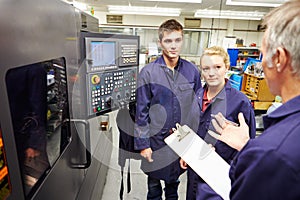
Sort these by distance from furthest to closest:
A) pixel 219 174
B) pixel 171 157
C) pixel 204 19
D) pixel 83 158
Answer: pixel 204 19, pixel 171 157, pixel 83 158, pixel 219 174

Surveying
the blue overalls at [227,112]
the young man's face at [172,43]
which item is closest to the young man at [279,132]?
the blue overalls at [227,112]

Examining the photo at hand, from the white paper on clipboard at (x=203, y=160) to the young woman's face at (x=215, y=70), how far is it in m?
0.38

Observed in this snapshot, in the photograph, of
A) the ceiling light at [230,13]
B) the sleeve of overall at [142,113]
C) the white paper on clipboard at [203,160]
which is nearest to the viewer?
the white paper on clipboard at [203,160]

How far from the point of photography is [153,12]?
25.5 ft

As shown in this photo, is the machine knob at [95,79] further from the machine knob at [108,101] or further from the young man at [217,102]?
the young man at [217,102]

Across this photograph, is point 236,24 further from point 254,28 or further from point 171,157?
point 171,157

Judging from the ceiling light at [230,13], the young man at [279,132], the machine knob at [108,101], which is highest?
the ceiling light at [230,13]

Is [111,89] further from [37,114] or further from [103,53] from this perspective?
[37,114]

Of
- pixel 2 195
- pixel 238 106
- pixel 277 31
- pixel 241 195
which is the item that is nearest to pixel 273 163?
pixel 241 195

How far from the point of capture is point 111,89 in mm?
1291

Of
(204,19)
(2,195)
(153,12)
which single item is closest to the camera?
(2,195)

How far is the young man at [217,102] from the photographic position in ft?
4.24

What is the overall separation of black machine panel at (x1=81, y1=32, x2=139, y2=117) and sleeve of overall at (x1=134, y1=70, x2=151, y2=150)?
0.07 metres

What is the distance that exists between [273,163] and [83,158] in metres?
1.03
